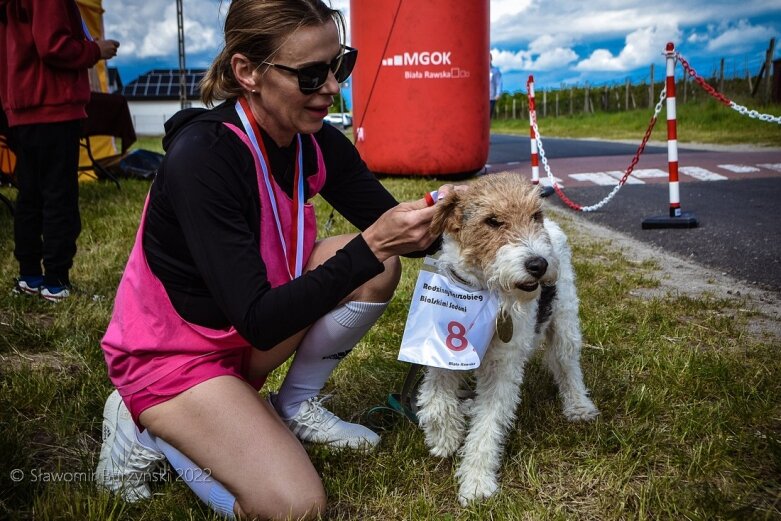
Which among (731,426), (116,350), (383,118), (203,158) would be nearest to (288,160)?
(203,158)

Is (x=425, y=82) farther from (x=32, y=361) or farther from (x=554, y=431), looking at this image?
(x=554, y=431)

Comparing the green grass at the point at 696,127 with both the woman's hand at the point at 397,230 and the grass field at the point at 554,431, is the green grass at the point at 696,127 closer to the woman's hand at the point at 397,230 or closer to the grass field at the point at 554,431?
the grass field at the point at 554,431

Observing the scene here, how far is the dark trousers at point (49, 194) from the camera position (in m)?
4.77

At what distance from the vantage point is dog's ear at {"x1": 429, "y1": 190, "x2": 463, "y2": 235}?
2.42 meters

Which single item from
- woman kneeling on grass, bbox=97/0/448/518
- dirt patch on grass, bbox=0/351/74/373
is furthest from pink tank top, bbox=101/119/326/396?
dirt patch on grass, bbox=0/351/74/373

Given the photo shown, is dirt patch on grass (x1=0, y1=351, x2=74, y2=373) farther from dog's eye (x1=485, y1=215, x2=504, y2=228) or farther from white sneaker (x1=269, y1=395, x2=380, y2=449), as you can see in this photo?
dog's eye (x1=485, y1=215, x2=504, y2=228)

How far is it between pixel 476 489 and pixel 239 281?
126 centimetres

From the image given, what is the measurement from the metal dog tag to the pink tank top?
1001 millimetres

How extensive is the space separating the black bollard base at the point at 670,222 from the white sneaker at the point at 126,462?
6095mm

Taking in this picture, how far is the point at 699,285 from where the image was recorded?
16.1ft

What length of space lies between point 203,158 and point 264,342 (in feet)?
2.35

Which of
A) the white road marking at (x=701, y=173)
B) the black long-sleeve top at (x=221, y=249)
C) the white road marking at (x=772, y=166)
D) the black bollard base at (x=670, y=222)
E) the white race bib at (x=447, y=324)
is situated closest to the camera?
the black long-sleeve top at (x=221, y=249)

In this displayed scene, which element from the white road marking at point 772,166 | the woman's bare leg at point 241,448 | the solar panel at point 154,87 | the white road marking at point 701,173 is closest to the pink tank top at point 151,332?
the woman's bare leg at point 241,448

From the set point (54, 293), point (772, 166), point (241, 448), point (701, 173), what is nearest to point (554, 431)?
point (241, 448)
